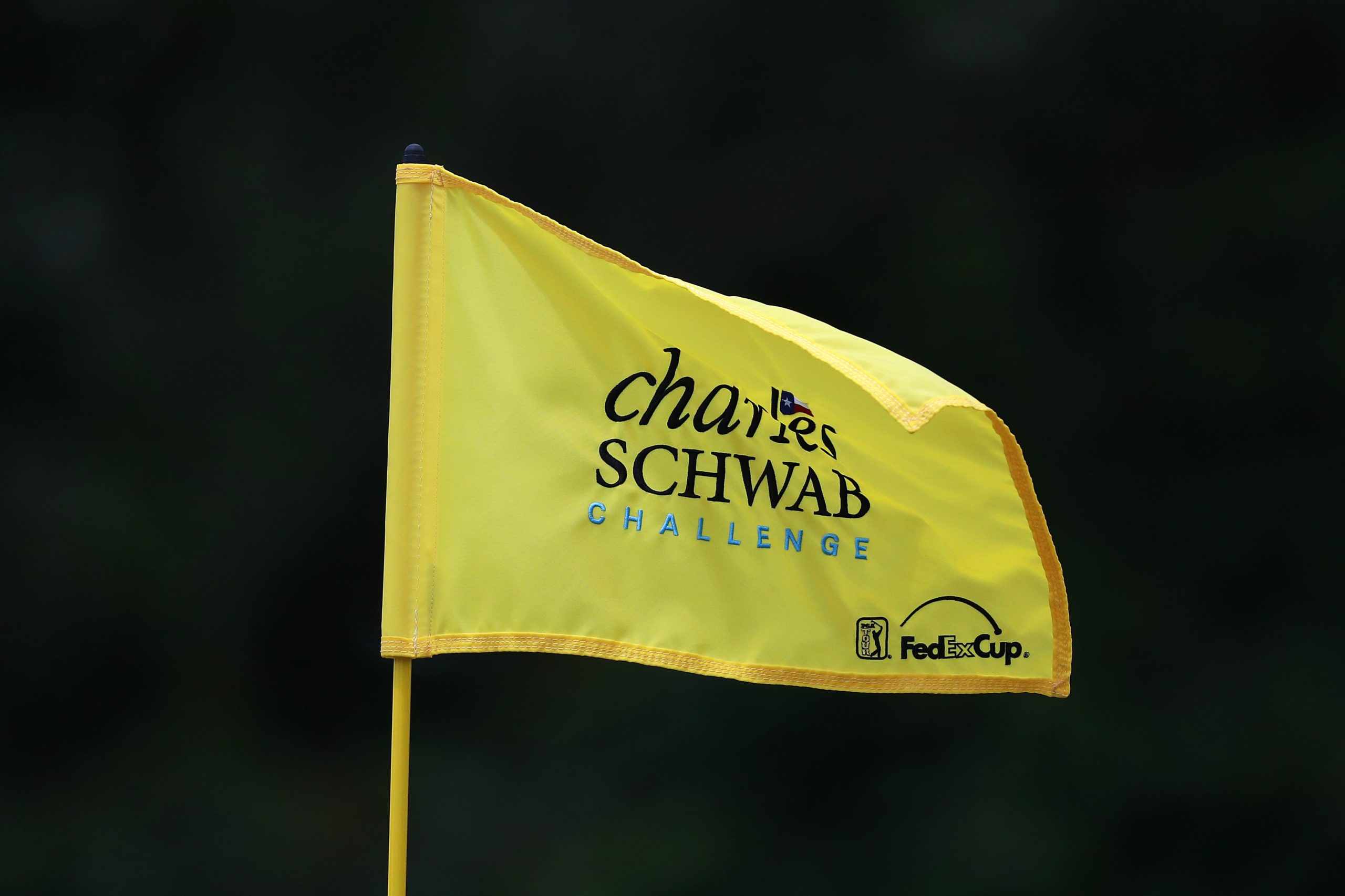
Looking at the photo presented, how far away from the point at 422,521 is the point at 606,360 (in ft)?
A: 1.59

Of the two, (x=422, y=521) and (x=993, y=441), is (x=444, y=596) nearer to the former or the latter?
(x=422, y=521)

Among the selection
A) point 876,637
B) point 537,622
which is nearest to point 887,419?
point 876,637

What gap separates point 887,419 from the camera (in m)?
3.23

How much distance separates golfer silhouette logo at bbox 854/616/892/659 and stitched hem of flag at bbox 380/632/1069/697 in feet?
0.15

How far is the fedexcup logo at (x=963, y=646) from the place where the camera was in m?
3.22

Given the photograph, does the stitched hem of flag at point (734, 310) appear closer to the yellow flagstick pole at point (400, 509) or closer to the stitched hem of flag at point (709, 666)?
the yellow flagstick pole at point (400, 509)

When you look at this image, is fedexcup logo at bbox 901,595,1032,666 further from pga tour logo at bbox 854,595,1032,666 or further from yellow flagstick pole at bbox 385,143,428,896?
yellow flagstick pole at bbox 385,143,428,896

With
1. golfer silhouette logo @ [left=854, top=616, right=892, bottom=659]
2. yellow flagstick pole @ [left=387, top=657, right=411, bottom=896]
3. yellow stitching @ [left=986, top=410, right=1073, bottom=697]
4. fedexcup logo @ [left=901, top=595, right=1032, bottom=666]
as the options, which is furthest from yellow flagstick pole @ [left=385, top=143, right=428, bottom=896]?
yellow stitching @ [left=986, top=410, right=1073, bottom=697]

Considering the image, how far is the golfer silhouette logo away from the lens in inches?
125

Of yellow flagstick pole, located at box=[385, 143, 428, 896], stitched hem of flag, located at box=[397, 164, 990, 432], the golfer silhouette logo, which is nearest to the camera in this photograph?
stitched hem of flag, located at box=[397, 164, 990, 432]

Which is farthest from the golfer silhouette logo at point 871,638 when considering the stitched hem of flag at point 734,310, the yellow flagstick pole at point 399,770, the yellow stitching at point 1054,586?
the yellow flagstick pole at point 399,770

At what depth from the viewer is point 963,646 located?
3238 mm

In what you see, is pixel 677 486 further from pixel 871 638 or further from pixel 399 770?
pixel 399 770

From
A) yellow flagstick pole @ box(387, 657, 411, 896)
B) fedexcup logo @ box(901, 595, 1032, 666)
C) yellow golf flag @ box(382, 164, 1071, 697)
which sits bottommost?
yellow flagstick pole @ box(387, 657, 411, 896)
